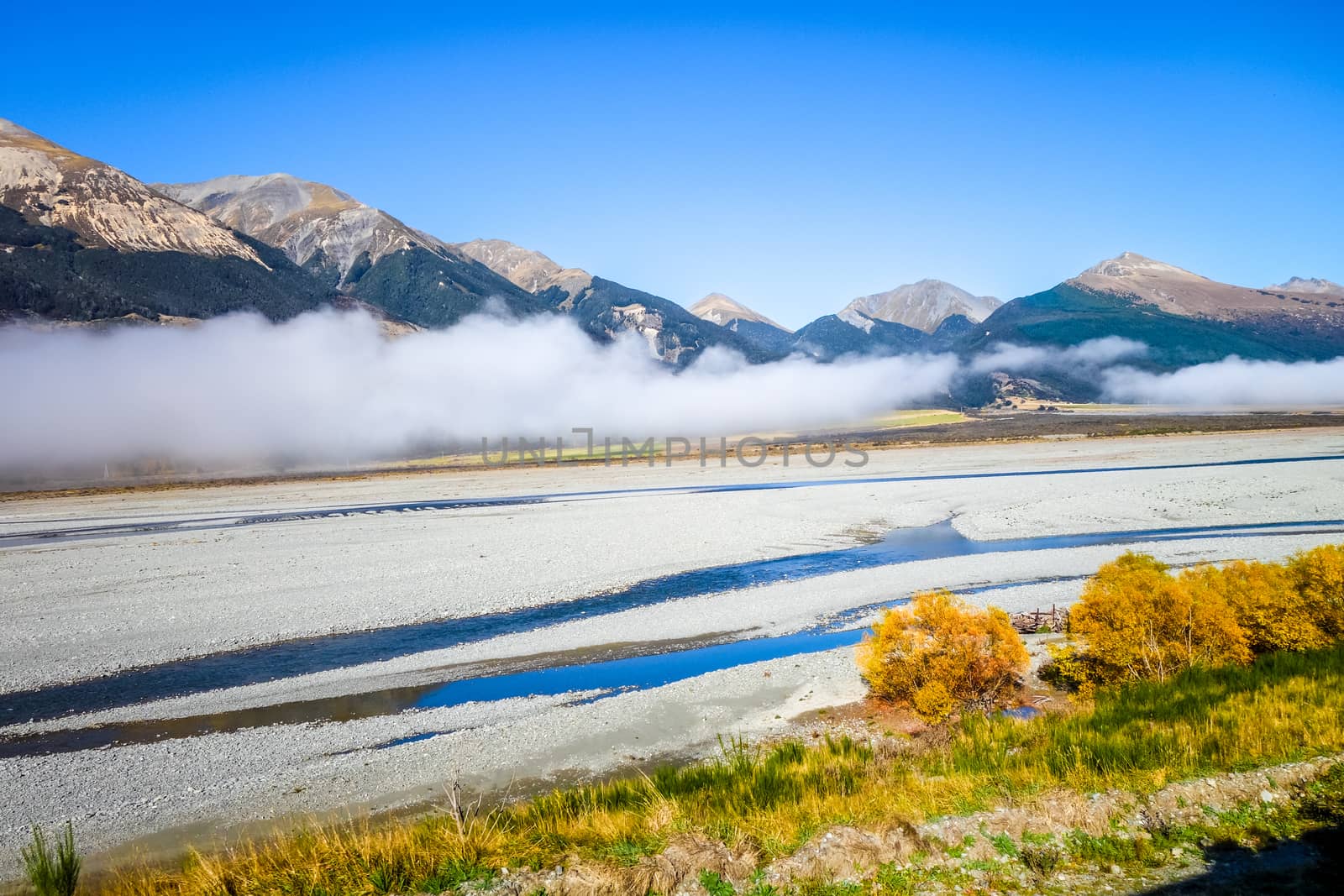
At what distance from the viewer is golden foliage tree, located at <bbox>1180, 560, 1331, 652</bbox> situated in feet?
39.8

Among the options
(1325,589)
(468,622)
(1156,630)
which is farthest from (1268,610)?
(468,622)

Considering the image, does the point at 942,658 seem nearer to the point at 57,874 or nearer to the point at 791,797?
the point at 791,797

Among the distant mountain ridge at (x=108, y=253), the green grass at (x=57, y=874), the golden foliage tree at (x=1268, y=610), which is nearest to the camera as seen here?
the green grass at (x=57, y=874)

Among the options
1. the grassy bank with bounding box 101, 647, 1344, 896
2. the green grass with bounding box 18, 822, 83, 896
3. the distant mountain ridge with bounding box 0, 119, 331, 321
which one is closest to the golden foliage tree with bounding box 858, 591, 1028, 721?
the grassy bank with bounding box 101, 647, 1344, 896

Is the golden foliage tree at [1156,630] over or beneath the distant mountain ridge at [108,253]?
beneath

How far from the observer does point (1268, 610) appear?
12492mm

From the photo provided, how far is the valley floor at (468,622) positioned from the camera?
11500 mm

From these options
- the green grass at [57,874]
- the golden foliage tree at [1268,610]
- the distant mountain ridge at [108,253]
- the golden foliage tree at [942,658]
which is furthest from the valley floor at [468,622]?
the distant mountain ridge at [108,253]

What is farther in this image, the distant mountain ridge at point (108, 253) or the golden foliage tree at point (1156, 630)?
the distant mountain ridge at point (108, 253)

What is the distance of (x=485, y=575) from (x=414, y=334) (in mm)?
178372

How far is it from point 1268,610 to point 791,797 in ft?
35.5

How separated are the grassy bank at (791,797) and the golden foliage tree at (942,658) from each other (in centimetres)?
280

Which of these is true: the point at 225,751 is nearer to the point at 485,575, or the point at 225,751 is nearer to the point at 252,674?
the point at 252,674

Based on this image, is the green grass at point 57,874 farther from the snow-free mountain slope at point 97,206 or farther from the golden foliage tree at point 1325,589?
the snow-free mountain slope at point 97,206
